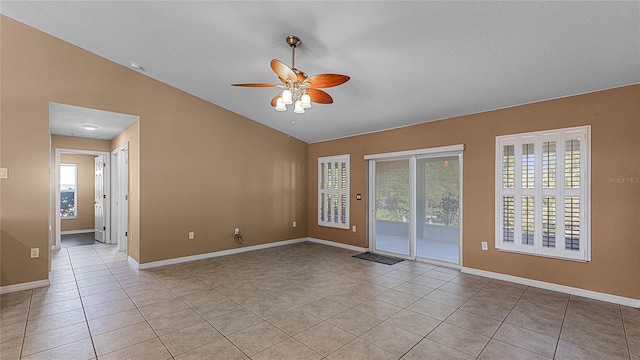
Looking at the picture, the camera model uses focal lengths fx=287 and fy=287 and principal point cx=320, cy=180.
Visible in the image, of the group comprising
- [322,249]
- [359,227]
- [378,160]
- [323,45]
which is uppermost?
[323,45]

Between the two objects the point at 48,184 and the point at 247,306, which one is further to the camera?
the point at 48,184

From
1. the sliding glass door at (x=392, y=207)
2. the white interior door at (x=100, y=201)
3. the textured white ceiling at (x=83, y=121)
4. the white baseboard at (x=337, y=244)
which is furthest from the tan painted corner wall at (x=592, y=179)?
the white interior door at (x=100, y=201)

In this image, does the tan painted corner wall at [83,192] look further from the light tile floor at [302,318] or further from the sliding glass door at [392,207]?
the sliding glass door at [392,207]

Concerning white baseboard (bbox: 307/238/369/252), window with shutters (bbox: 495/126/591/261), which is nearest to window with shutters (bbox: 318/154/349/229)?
white baseboard (bbox: 307/238/369/252)

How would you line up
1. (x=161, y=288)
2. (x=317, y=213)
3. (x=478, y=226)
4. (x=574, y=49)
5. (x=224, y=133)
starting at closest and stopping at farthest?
(x=574, y=49) < (x=161, y=288) < (x=478, y=226) < (x=224, y=133) < (x=317, y=213)

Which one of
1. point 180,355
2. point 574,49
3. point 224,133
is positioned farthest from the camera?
point 224,133

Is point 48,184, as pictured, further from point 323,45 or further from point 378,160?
point 378,160

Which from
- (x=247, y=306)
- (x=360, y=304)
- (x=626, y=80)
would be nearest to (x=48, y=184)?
(x=247, y=306)

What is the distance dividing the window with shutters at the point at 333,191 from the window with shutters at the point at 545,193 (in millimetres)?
3002

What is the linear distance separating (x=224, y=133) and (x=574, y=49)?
17.0ft

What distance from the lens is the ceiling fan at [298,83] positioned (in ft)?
8.73

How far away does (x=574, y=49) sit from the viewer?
2766 millimetres

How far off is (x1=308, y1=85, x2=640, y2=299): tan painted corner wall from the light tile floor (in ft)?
1.01

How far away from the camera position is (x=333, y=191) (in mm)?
6676
